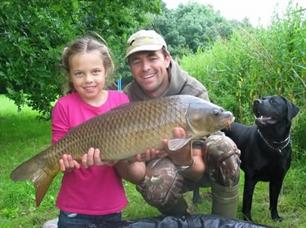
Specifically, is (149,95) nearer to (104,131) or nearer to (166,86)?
(166,86)

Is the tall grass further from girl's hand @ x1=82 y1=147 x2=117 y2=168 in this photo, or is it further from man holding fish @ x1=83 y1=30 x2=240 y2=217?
girl's hand @ x1=82 y1=147 x2=117 y2=168

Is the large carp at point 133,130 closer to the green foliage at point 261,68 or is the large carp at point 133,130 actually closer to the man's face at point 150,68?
the man's face at point 150,68

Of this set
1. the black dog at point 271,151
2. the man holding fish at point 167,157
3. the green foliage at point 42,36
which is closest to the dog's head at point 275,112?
the black dog at point 271,151

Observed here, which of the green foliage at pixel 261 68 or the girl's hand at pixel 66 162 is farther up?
the green foliage at pixel 261 68

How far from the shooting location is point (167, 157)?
11.3ft

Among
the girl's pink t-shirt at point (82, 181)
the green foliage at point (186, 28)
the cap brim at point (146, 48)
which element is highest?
the green foliage at point (186, 28)

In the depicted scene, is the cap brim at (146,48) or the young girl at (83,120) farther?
the cap brim at (146,48)

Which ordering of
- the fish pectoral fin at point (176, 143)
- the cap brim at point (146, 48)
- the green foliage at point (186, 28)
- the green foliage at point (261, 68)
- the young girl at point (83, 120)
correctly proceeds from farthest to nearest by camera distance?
1. the green foliage at point (186, 28)
2. the green foliage at point (261, 68)
3. the cap brim at point (146, 48)
4. the young girl at point (83, 120)
5. the fish pectoral fin at point (176, 143)

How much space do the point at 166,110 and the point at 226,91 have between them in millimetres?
4571

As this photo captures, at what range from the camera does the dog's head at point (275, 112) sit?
13.3ft

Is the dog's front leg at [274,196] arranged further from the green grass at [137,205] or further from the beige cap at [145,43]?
the beige cap at [145,43]

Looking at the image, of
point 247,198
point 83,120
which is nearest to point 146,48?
point 83,120

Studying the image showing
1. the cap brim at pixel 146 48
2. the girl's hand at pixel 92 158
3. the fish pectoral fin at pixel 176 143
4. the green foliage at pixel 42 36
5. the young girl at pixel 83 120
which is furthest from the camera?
the green foliage at pixel 42 36

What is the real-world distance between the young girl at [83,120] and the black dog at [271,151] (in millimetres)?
1463
